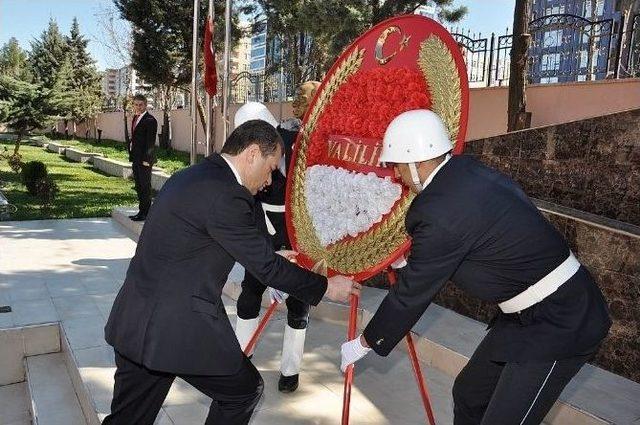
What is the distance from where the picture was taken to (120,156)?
21797mm

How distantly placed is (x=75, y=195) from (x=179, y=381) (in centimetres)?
939

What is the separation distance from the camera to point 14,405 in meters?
3.73

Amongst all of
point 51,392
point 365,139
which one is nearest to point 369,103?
point 365,139

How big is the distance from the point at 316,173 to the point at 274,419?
1.44m

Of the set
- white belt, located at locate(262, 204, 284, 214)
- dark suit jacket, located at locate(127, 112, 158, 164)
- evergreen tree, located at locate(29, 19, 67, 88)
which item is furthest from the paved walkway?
evergreen tree, located at locate(29, 19, 67, 88)

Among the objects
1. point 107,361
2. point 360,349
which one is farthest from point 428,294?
point 107,361

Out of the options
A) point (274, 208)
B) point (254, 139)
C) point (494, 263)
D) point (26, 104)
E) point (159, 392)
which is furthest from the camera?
point (26, 104)

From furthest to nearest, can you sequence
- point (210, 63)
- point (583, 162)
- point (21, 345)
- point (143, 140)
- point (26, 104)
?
point (26, 104) → point (143, 140) → point (210, 63) → point (583, 162) → point (21, 345)

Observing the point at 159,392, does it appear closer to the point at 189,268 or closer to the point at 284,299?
the point at 189,268

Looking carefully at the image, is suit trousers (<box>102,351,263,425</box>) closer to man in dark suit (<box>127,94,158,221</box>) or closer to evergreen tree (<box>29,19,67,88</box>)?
man in dark suit (<box>127,94,158,221</box>)

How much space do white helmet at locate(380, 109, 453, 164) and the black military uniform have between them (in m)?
0.08

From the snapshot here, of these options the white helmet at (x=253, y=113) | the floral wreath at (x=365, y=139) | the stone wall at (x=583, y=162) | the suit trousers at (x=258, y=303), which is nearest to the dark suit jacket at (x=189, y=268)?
the floral wreath at (x=365, y=139)

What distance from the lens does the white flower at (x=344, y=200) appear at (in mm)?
2605

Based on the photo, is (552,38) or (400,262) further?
(552,38)
